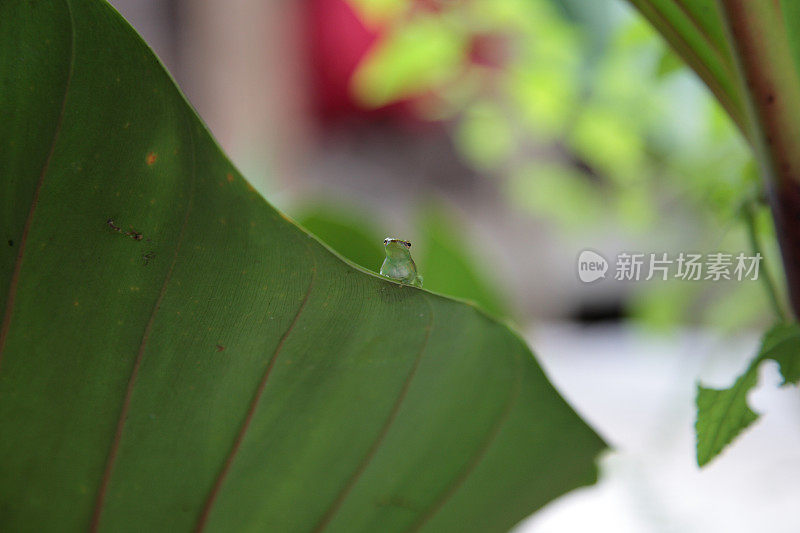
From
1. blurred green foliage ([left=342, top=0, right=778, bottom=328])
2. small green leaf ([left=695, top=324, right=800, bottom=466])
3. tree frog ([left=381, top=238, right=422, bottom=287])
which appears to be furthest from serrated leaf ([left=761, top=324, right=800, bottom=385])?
blurred green foliage ([left=342, top=0, right=778, bottom=328])

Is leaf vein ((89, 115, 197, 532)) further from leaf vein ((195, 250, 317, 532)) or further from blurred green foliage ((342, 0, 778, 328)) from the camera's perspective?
blurred green foliage ((342, 0, 778, 328))

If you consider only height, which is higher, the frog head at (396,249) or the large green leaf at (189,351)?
Result: the frog head at (396,249)

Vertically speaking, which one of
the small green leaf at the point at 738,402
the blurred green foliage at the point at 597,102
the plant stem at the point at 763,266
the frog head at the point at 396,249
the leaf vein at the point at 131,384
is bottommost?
the leaf vein at the point at 131,384

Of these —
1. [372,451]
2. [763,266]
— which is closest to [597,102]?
[763,266]

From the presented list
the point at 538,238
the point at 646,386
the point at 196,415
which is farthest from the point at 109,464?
the point at 538,238

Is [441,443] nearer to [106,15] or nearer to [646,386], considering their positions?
[106,15]

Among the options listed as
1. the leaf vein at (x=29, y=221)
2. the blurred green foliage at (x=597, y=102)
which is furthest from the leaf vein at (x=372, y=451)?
the blurred green foliage at (x=597, y=102)

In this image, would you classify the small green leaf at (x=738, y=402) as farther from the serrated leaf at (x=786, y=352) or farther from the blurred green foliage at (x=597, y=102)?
the blurred green foliage at (x=597, y=102)
